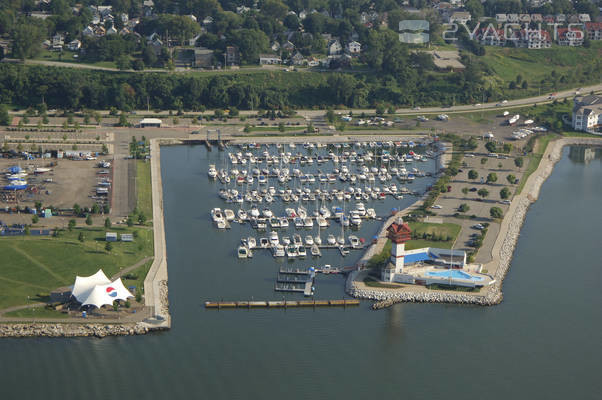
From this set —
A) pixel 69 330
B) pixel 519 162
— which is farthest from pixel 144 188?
pixel 519 162

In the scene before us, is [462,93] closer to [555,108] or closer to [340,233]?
[555,108]

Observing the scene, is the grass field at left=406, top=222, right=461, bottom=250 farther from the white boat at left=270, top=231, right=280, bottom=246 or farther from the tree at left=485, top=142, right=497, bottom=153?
the tree at left=485, top=142, right=497, bottom=153

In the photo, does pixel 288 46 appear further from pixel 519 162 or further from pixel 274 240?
pixel 274 240

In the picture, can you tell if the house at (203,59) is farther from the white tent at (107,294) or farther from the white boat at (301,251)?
the white tent at (107,294)

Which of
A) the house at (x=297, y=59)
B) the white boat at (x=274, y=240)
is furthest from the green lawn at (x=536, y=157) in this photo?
the house at (x=297, y=59)

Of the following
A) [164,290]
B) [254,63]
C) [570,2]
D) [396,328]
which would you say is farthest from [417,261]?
[570,2]

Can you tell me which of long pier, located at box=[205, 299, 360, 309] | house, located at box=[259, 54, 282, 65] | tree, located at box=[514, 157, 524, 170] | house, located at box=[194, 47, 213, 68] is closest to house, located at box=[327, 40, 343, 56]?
house, located at box=[259, 54, 282, 65]
